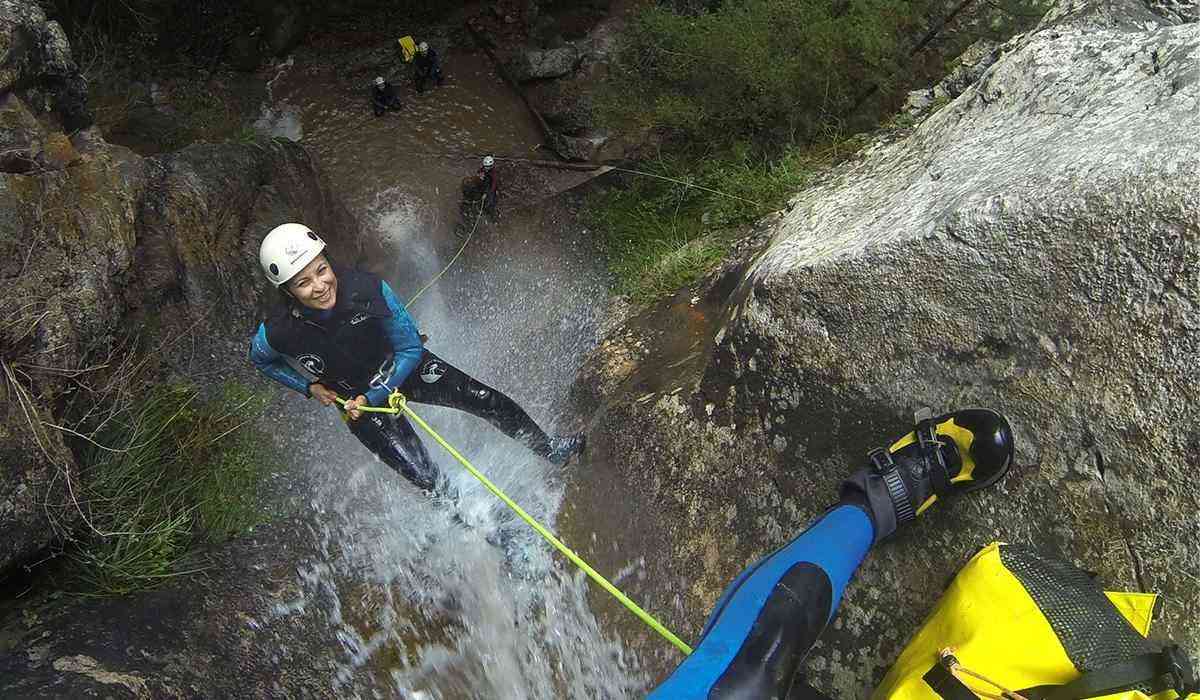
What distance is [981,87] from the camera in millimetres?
3592

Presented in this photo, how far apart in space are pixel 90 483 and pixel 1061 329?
14.1ft

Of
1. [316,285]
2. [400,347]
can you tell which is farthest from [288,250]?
[400,347]

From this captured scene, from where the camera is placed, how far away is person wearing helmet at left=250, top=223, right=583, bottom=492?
336 centimetres

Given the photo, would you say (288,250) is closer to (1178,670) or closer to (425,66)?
(1178,670)

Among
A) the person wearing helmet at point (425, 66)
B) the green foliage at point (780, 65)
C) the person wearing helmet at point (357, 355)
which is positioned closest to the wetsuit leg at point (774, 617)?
the person wearing helmet at point (357, 355)

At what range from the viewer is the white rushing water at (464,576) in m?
3.52

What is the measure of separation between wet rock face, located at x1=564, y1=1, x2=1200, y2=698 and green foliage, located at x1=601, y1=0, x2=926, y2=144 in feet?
5.48

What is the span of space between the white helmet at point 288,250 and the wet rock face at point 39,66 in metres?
2.63

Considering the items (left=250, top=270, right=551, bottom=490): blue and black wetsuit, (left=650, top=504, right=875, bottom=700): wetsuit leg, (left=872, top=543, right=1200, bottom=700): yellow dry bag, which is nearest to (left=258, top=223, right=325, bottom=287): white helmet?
(left=250, top=270, right=551, bottom=490): blue and black wetsuit

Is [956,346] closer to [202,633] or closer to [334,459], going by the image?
[202,633]

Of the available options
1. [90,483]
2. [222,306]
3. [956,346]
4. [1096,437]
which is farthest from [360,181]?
[1096,437]

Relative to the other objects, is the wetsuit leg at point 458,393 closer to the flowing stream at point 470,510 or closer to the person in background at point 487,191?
the flowing stream at point 470,510

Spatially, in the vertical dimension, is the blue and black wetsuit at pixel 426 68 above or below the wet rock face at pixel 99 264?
above

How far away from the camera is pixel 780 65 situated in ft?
17.7
